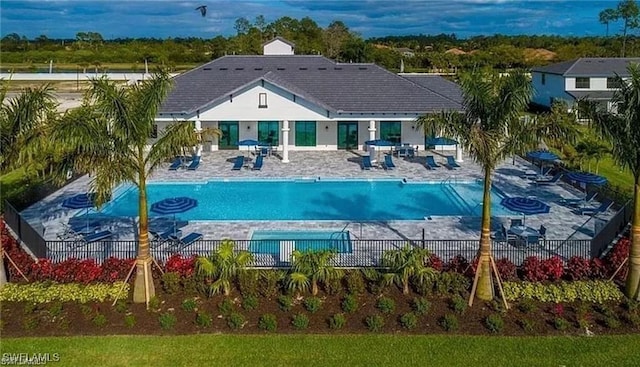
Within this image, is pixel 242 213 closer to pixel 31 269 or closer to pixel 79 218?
pixel 79 218

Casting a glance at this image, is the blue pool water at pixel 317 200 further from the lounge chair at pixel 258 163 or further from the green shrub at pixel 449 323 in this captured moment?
the green shrub at pixel 449 323

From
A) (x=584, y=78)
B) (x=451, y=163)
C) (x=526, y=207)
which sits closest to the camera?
(x=526, y=207)

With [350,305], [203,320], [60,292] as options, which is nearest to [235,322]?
[203,320]

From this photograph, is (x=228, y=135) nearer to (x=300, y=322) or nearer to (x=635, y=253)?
(x=300, y=322)

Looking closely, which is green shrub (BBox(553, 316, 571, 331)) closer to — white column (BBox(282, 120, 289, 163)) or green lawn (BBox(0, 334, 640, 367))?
green lawn (BBox(0, 334, 640, 367))

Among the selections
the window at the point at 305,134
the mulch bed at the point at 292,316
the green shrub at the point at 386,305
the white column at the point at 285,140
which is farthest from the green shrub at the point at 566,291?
the window at the point at 305,134

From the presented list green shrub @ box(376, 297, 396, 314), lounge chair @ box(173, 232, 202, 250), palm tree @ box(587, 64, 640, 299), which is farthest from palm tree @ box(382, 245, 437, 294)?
lounge chair @ box(173, 232, 202, 250)
